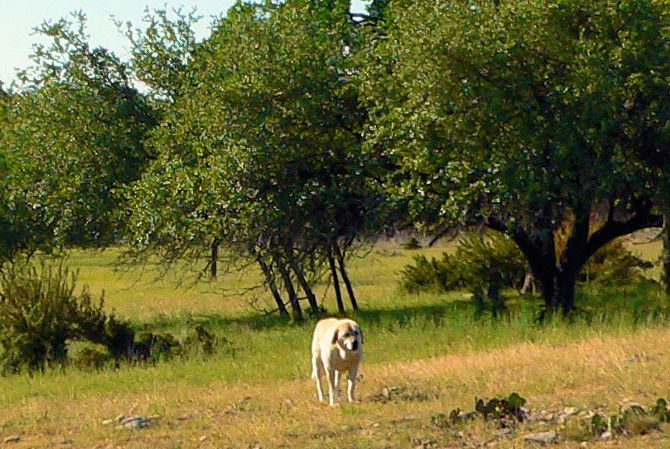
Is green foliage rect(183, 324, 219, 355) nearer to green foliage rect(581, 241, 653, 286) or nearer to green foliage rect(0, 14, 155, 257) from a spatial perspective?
green foliage rect(0, 14, 155, 257)

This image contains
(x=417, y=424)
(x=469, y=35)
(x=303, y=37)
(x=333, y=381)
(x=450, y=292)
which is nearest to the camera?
(x=417, y=424)

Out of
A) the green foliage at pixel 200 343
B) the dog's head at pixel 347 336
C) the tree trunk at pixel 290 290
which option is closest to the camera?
the dog's head at pixel 347 336

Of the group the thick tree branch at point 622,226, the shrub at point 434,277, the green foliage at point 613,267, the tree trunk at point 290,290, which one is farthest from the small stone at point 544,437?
the shrub at point 434,277

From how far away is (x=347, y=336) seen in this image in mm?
11766

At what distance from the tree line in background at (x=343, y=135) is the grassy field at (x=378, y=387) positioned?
6.30 ft

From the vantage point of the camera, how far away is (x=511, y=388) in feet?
40.4

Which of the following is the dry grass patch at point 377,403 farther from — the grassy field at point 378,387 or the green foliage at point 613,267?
the green foliage at point 613,267

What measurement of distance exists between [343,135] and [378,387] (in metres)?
8.80

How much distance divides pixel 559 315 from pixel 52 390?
8303 millimetres

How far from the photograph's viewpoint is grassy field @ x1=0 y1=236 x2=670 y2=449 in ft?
33.9

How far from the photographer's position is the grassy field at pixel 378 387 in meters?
10.3

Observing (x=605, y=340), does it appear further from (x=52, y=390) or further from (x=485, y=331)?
(x=52, y=390)

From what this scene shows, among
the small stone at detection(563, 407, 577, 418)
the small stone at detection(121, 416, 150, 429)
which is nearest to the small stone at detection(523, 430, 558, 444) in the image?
the small stone at detection(563, 407, 577, 418)

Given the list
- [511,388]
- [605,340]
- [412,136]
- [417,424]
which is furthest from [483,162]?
[417,424]
